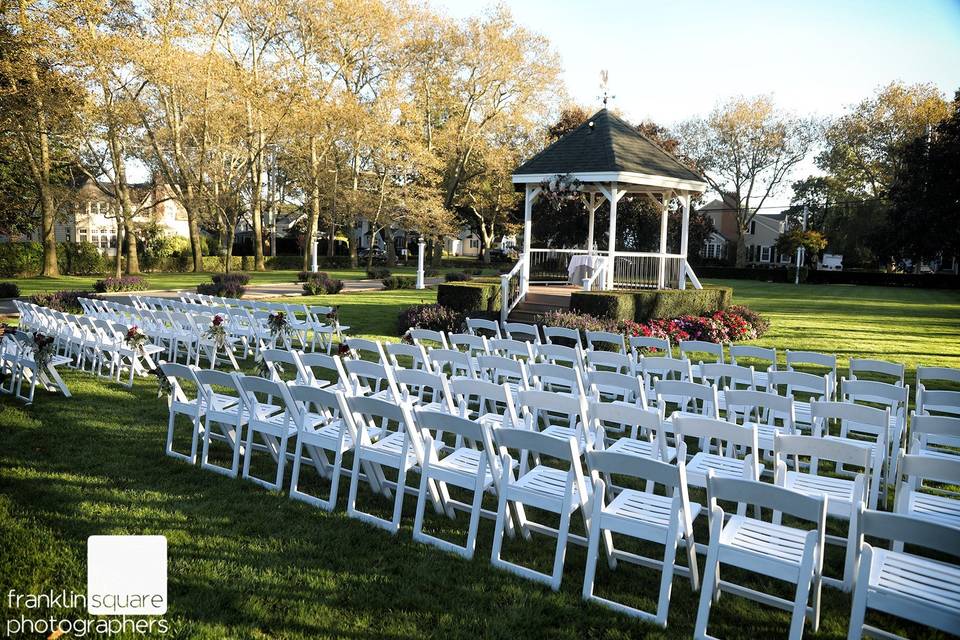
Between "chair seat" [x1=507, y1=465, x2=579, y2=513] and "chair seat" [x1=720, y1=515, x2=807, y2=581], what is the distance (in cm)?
84

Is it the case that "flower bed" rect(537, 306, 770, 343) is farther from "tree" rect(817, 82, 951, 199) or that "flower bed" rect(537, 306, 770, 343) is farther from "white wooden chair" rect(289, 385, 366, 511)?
"tree" rect(817, 82, 951, 199)

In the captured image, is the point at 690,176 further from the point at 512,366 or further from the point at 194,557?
the point at 194,557

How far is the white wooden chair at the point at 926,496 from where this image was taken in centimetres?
316

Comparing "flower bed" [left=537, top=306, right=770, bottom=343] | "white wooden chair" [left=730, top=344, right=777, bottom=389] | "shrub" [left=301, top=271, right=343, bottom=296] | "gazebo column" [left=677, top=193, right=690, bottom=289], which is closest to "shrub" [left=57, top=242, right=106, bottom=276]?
"shrub" [left=301, top=271, right=343, bottom=296]

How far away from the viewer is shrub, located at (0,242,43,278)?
92.5 feet

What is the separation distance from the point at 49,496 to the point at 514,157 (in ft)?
121

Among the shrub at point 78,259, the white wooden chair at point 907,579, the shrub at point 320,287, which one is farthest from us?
the shrub at point 78,259

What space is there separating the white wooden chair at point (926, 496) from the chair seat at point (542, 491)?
5.53 feet

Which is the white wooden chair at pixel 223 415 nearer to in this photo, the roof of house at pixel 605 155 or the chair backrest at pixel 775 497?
the chair backrest at pixel 775 497

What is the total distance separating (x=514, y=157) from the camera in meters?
39.2

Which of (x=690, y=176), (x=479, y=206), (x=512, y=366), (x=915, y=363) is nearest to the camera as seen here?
(x=512, y=366)

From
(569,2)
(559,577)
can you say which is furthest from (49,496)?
(569,2)

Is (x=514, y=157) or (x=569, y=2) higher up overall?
(x=514, y=157)

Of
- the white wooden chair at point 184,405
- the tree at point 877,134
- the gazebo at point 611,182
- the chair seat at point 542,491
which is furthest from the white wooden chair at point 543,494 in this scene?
the tree at point 877,134
